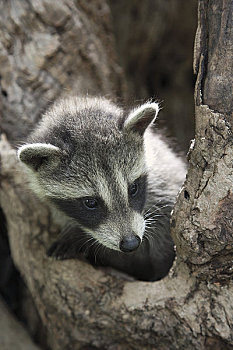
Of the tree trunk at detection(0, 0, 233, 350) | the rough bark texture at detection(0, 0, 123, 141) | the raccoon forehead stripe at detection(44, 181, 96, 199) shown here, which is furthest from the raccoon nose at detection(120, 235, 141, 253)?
the rough bark texture at detection(0, 0, 123, 141)

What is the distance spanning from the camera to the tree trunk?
2615 millimetres

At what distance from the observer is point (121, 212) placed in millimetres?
3080

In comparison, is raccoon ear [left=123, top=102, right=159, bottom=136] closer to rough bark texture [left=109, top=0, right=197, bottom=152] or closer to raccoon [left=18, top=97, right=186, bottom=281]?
raccoon [left=18, top=97, right=186, bottom=281]

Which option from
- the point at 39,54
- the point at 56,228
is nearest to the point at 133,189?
the point at 56,228

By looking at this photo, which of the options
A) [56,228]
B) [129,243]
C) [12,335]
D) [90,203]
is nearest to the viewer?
[129,243]

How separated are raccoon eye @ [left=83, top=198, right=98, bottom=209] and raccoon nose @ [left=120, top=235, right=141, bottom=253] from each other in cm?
33

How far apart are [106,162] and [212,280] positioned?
38.9 inches

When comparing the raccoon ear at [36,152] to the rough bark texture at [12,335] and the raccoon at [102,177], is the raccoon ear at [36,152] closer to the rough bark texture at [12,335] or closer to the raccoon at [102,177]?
the raccoon at [102,177]

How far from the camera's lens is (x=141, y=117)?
3.15 m

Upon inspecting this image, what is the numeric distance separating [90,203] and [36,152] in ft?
1.63

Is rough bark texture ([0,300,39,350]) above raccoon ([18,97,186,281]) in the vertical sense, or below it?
below

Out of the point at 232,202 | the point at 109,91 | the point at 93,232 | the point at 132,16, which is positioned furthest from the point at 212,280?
the point at 132,16

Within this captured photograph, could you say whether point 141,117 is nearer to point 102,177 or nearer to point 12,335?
point 102,177

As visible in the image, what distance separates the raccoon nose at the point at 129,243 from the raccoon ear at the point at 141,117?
74 cm
